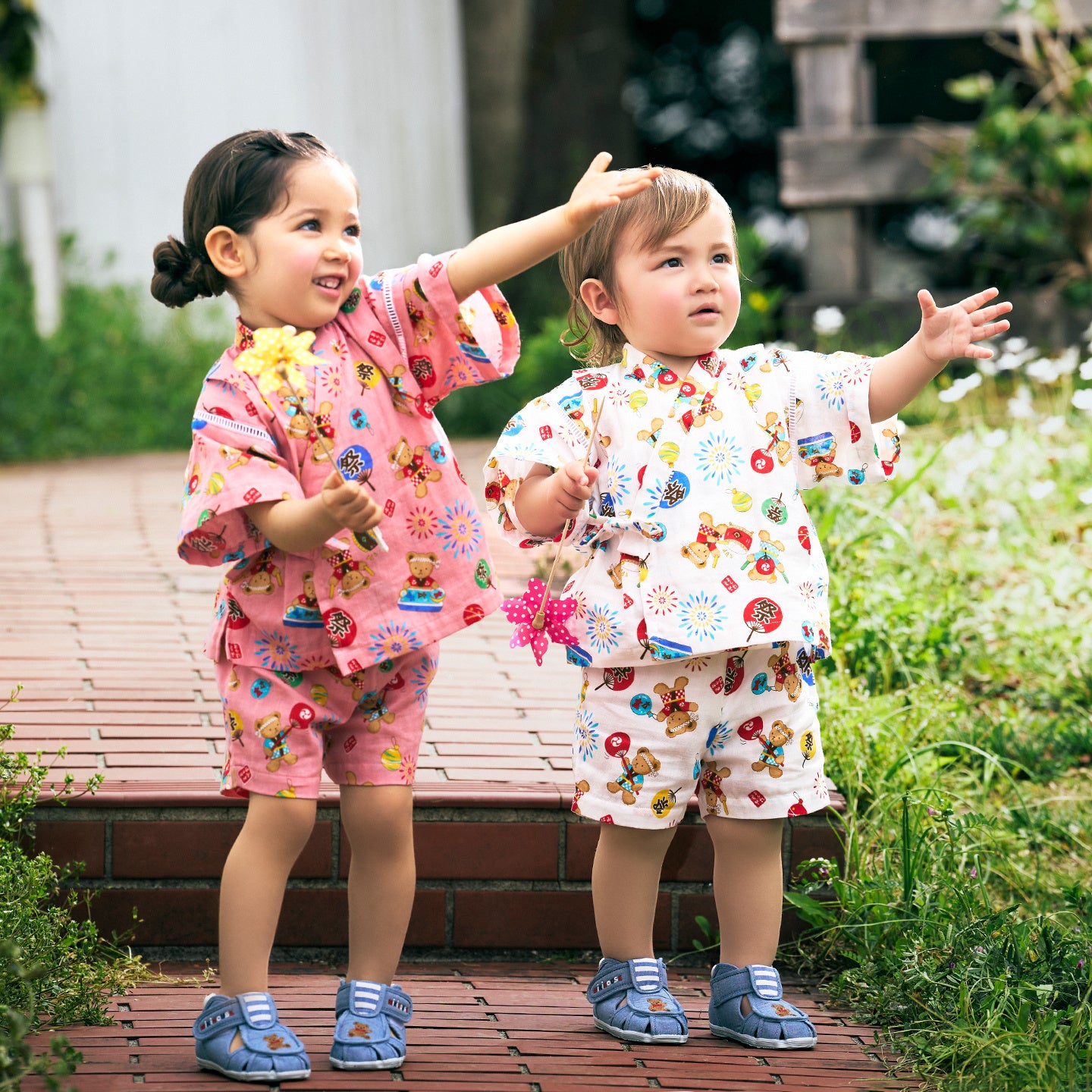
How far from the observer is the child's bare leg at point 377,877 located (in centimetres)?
237

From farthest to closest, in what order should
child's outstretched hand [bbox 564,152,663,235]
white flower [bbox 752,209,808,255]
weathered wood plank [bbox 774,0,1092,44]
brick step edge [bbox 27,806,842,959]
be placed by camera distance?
1. white flower [bbox 752,209,808,255]
2. weathered wood plank [bbox 774,0,1092,44]
3. brick step edge [bbox 27,806,842,959]
4. child's outstretched hand [bbox 564,152,663,235]

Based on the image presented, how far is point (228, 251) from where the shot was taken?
7.65 ft

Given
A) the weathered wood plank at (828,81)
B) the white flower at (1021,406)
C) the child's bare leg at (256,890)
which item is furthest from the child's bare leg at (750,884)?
the weathered wood plank at (828,81)

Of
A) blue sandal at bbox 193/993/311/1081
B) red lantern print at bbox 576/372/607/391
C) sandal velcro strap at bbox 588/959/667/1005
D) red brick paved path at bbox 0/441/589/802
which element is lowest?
sandal velcro strap at bbox 588/959/667/1005

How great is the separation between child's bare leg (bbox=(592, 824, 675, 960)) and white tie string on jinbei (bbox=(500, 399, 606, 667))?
323 mm

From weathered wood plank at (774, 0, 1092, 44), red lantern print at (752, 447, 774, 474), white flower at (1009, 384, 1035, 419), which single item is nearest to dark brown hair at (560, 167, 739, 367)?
red lantern print at (752, 447, 774, 474)

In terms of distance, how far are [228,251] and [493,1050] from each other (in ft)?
4.27

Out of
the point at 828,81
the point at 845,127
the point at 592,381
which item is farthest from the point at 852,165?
the point at 592,381

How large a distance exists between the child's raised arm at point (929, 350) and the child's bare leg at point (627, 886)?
794mm

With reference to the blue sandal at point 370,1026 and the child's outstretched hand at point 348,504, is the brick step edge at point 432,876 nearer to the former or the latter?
the blue sandal at point 370,1026

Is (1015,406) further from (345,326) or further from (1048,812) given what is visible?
(345,326)

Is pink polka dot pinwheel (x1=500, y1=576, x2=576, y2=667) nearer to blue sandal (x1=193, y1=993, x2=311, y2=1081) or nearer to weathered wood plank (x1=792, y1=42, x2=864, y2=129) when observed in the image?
blue sandal (x1=193, y1=993, x2=311, y2=1081)

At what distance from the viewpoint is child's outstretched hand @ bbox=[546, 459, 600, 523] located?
2.31 meters

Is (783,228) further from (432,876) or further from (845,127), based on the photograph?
(432,876)
